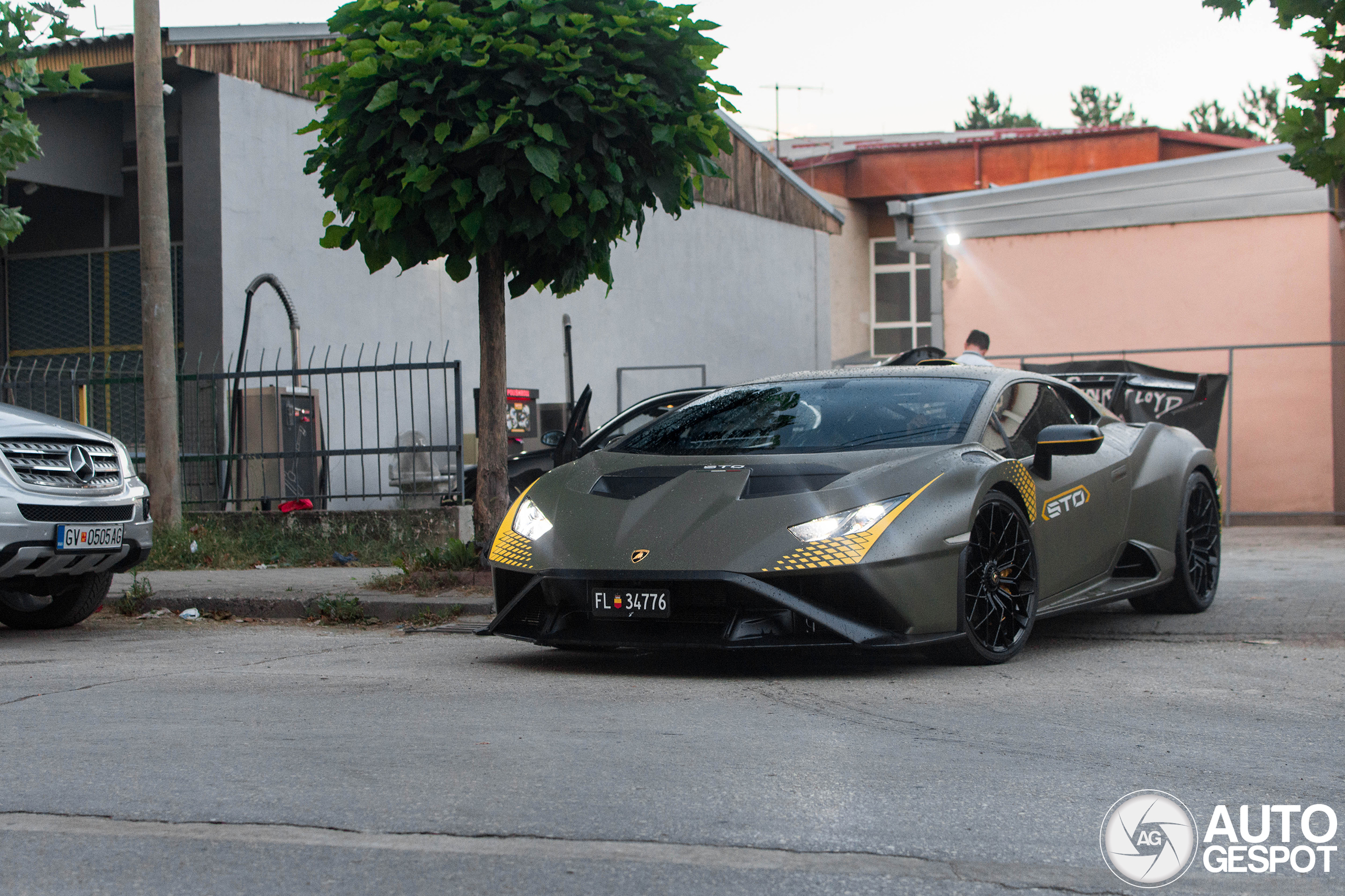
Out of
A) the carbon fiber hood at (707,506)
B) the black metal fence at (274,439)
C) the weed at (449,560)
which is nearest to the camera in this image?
the carbon fiber hood at (707,506)

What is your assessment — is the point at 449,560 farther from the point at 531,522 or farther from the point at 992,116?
the point at 992,116

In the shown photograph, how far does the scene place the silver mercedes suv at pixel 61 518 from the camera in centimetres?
730

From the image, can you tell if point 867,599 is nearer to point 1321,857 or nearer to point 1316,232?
point 1321,857

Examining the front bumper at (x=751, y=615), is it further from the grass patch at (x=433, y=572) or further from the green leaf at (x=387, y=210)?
the grass patch at (x=433, y=572)

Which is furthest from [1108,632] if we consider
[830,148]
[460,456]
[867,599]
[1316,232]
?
[830,148]

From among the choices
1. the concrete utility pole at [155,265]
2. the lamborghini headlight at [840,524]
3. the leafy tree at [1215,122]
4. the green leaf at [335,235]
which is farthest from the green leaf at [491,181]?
the leafy tree at [1215,122]

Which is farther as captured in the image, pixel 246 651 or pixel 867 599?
pixel 246 651

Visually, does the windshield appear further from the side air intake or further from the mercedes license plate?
the side air intake

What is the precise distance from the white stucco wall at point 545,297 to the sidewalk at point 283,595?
340cm

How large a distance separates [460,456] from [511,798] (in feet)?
28.6

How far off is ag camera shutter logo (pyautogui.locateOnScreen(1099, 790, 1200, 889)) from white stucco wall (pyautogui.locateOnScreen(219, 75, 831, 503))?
1051 cm

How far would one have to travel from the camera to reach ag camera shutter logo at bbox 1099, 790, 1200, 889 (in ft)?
10.00

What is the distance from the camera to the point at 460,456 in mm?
12125

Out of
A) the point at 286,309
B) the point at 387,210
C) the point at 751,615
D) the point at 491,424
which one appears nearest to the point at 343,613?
the point at 491,424
